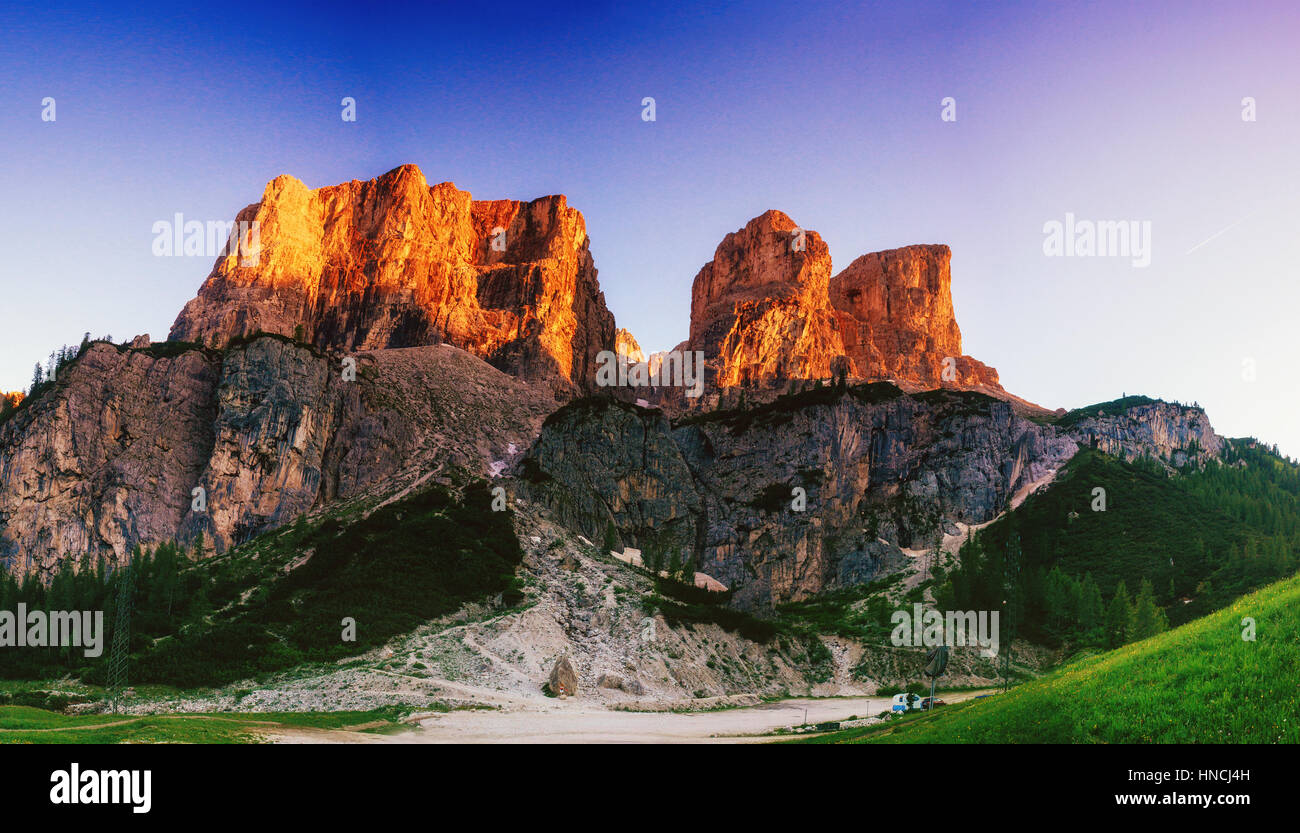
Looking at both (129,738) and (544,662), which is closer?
(129,738)

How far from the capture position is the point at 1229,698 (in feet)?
75.8

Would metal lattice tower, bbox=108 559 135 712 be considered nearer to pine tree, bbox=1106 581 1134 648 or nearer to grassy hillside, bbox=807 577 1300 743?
grassy hillside, bbox=807 577 1300 743

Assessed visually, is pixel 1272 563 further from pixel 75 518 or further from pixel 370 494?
pixel 75 518

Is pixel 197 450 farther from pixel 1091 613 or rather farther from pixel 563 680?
pixel 1091 613

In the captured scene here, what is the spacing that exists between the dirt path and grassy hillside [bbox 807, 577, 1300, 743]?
2659 centimetres

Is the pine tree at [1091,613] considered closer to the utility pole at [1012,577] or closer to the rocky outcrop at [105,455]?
the utility pole at [1012,577]

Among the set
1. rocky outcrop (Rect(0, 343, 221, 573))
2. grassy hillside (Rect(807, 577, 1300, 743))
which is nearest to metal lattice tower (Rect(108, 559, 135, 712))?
grassy hillside (Rect(807, 577, 1300, 743))

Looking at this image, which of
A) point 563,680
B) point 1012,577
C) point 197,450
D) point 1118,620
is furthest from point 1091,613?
point 197,450

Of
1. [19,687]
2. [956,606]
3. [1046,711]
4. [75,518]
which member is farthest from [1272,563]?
[75,518]

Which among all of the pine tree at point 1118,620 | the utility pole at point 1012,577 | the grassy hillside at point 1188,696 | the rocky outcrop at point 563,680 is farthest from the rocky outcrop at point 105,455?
the grassy hillside at point 1188,696

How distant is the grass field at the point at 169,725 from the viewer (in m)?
43.3

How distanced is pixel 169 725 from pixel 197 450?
477ft
